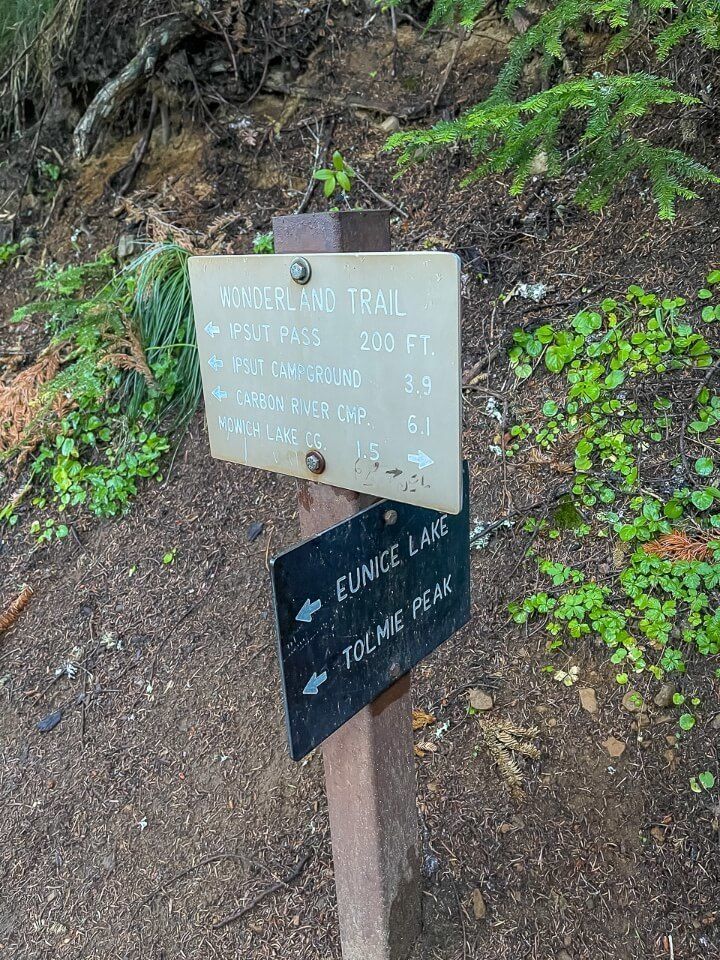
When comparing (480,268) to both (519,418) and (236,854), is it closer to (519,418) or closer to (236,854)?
(519,418)

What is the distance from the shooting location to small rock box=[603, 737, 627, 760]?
232 cm

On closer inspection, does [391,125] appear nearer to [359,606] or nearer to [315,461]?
[315,461]

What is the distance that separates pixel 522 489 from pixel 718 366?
0.90 m

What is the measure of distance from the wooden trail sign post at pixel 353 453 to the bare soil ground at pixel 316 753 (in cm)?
76

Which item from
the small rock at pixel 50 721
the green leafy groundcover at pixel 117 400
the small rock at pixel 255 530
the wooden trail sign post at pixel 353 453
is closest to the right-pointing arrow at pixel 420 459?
the wooden trail sign post at pixel 353 453

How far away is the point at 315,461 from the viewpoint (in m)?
1.33

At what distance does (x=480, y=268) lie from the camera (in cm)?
353

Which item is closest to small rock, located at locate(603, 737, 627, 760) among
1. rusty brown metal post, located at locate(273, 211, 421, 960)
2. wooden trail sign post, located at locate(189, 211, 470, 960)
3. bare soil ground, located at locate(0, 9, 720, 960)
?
bare soil ground, located at locate(0, 9, 720, 960)

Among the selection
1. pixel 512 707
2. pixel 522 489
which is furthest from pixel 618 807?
pixel 522 489

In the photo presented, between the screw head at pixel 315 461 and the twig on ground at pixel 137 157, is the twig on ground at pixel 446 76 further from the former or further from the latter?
the screw head at pixel 315 461

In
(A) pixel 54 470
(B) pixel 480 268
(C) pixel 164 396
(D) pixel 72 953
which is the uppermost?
(B) pixel 480 268

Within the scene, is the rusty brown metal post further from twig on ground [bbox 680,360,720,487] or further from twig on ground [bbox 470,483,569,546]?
twig on ground [bbox 680,360,720,487]

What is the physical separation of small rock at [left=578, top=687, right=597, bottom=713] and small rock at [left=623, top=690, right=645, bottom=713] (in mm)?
99

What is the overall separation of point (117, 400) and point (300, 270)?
3.07 meters
